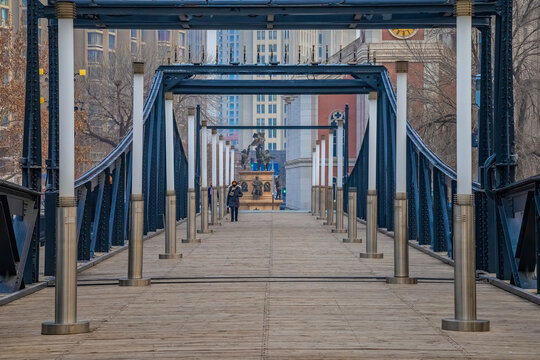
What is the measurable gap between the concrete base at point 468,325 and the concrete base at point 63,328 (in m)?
3.09

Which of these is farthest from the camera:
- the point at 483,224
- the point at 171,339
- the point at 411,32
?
the point at 411,32

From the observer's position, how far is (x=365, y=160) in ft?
118

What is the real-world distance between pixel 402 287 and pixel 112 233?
29.4ft

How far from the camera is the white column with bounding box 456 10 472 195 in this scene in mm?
10211

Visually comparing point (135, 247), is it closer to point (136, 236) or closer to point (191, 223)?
point (136, 236)

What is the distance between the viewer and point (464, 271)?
996cm

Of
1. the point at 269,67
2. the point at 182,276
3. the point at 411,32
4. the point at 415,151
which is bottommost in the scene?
the point at 182,276

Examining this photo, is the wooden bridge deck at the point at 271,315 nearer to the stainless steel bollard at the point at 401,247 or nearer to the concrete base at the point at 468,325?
the concrete base at the point at 468,325

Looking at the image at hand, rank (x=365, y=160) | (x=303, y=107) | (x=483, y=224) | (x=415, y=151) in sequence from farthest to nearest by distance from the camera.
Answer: (x=303, y=107) < (x=365, y=160) < (x=415, y=151) < (x=483, y=224)

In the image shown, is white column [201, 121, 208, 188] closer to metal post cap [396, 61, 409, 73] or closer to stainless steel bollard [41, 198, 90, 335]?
metal post cap [396, 61, 409, 73]

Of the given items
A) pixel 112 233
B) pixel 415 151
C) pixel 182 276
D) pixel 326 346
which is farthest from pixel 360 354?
pixel 415 151

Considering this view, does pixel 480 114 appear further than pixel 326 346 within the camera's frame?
Yes

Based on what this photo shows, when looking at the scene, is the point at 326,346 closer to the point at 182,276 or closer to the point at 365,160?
the point at 182,276

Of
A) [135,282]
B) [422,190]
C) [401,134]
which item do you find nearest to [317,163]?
[422,190]
